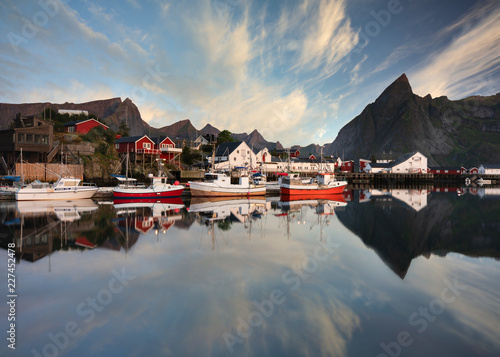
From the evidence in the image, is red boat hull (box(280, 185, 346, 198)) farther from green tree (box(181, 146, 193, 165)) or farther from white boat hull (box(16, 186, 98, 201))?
green tree (box(181, 146, 193, 165))

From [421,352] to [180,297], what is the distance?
6.26 meters

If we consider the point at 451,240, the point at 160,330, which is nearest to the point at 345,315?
the point at 160,330

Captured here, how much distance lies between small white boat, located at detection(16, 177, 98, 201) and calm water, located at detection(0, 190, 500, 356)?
49.5ft

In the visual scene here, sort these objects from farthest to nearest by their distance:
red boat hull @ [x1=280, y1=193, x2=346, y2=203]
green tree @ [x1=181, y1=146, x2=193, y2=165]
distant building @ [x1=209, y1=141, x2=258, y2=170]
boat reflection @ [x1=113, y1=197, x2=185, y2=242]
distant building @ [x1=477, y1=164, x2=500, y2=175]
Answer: distant building @ [x1=477, y1=164, x2=500, y2=175], green tree @ [x1=181, y1=146, x2=193, y2=165], distant building @ [x1=209, y1=141, x2=258, y2=170], red boat hull @ [x1=280, y1=193, x2=346, y2=203], boat reflection @ [x1=113, y1=197, x2=185, y2=242]

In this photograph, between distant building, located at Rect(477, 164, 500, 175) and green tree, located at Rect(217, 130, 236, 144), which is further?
distant building, located at Rect(477, 164, 500, 175)

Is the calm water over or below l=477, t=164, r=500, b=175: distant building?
below

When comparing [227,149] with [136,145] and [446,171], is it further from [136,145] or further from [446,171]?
[446,171]

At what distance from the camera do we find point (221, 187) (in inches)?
1500

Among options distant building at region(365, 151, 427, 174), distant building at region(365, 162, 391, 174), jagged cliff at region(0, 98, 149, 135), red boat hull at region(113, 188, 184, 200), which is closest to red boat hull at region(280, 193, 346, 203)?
red boat hull at region(113, 188, 184, 200)

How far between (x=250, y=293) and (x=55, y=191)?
32.1 metres

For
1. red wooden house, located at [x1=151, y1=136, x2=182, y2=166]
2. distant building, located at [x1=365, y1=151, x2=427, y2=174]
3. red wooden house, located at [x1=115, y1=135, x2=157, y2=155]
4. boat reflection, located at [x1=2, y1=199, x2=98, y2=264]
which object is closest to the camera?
boat reflection, located at [x1=2, y1=199, x2=98, y2=264]

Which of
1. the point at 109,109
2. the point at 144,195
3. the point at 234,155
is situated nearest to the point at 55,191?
the point at 144,195

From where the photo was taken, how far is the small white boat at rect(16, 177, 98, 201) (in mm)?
29625

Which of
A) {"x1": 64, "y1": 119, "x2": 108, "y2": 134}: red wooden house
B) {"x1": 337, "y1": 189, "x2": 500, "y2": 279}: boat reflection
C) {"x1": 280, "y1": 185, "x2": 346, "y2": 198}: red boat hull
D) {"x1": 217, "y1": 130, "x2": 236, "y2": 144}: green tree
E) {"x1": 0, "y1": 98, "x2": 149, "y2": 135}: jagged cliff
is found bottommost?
{"x1": 337, "y1": 189, "x2": 500, "y2": 279}: boat reflection
